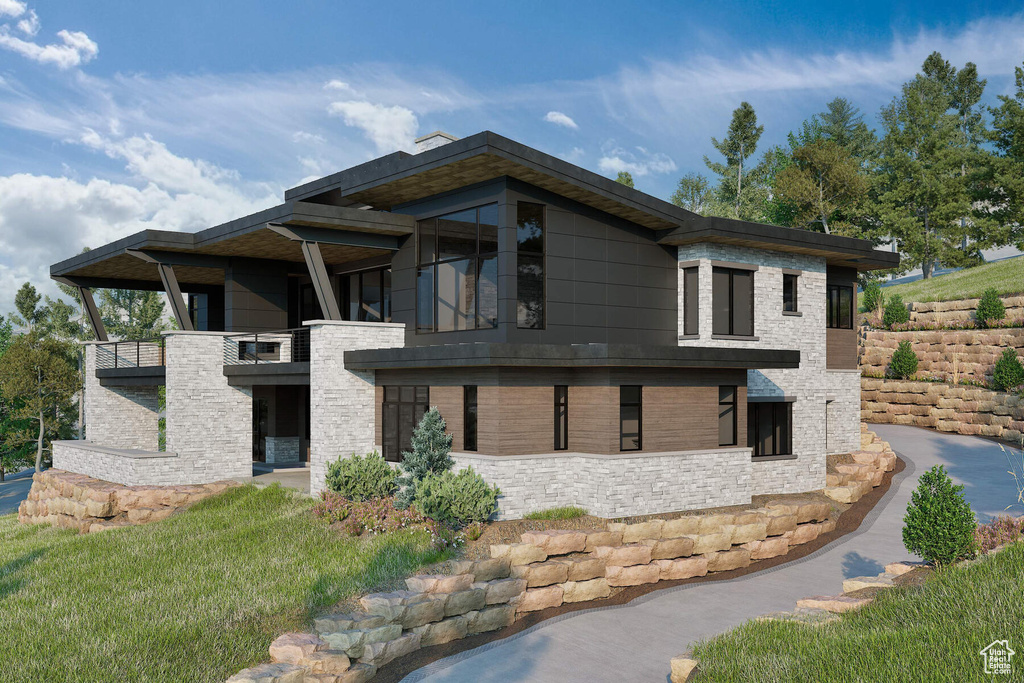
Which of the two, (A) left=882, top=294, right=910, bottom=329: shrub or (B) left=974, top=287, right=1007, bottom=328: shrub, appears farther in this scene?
(A) left=882, top=294, right=910, bottom=329: shrub

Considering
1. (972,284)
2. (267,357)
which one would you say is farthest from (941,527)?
(972,284)

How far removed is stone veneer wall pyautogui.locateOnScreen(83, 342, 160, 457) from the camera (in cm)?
2820

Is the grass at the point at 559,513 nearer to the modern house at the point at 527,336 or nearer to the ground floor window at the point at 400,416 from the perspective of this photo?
the modern house at the point at 527,336

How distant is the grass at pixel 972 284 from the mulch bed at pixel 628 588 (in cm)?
1765

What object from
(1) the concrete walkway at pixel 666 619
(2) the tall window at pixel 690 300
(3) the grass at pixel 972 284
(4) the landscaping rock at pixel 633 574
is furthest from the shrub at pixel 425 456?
(3) the grass at pixel 972 284

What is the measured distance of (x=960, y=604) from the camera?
8.75 meters

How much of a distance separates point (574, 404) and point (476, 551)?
14.8 feet

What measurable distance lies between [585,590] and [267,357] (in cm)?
1471

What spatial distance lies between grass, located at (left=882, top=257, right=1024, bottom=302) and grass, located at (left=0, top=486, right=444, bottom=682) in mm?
31991

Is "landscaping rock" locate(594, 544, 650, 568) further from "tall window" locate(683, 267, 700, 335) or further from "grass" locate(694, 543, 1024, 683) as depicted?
"tall window" locate(683, 267, 700, 335)

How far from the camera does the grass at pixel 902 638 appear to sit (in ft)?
24.4

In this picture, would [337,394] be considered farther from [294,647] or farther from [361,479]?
[294,647]

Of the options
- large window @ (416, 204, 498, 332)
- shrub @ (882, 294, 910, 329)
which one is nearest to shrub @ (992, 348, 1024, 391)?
shrub @ (882, 294, 910, 329)

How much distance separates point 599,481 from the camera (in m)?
16.2
